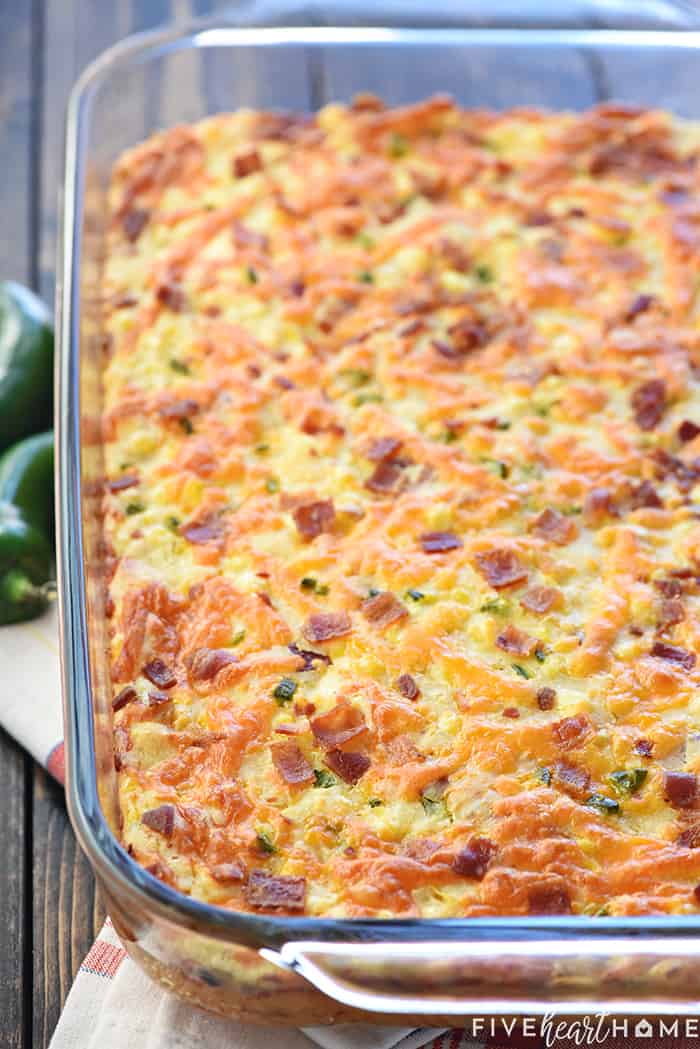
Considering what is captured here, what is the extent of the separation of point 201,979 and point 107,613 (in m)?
0.81

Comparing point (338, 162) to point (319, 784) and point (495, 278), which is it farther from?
point (319, 784)

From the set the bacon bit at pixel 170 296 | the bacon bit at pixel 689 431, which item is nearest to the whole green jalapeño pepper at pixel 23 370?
the bacon bit at pixel 170 296

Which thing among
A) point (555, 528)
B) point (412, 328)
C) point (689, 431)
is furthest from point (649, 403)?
point (412, 328)

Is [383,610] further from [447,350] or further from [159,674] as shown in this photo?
[447,350]

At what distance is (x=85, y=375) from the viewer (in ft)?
10.4

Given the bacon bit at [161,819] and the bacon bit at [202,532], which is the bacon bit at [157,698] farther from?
the bacon bit at [202,532]

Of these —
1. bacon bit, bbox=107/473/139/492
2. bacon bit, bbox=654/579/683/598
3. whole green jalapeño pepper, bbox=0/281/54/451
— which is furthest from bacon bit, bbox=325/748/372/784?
whole green jalapeño pepper, bbox=0/281/54/451

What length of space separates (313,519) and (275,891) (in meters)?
0.84

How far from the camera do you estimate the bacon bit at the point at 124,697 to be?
2631 mm

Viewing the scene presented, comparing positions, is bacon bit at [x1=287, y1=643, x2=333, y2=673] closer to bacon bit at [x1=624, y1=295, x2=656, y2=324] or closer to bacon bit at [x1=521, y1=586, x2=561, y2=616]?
bacon bit at [x1=521, y1=586, x2=561, y2=616]

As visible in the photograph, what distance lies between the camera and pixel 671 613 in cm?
274

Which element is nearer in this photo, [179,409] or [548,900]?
[548,900]

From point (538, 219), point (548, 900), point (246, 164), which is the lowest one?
point (548, 900)

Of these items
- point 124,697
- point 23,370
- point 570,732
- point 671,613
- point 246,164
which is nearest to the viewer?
point 570,732
